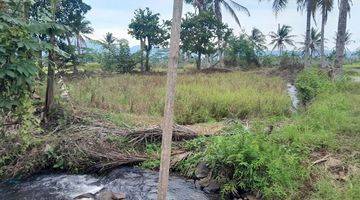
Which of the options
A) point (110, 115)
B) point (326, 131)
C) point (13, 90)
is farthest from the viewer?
point (110, 115)

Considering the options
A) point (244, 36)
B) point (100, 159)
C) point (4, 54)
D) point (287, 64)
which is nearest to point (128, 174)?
point (100, 159)

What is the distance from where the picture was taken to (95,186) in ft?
17.7

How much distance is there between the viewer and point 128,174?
580cm

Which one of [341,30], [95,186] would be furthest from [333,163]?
[341,30]

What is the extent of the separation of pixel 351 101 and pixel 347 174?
4196 mm

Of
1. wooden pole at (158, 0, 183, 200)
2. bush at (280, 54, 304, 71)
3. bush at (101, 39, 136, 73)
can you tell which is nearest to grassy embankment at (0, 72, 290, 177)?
wooden pole at (158, 0, 183, 200)

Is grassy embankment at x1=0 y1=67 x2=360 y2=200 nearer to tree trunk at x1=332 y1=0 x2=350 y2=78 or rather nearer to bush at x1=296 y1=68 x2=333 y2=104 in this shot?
bush at x1=296 y1=68 x2=333 y2=104

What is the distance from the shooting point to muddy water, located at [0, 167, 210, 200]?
5.10m

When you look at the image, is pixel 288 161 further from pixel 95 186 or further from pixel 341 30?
pixel 341 30

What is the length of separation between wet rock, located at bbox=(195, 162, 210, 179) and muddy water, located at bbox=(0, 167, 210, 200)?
0.50ft

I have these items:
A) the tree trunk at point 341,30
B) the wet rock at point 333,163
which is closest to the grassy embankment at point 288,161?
the wet rock at point 333,163

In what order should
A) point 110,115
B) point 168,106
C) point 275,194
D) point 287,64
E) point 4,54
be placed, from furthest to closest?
point 287,64 → point 110,115 → point 275,194 → point 4,54 → point 168,106

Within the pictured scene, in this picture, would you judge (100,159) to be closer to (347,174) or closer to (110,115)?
(110,115)

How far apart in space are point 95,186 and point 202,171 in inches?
59.5
